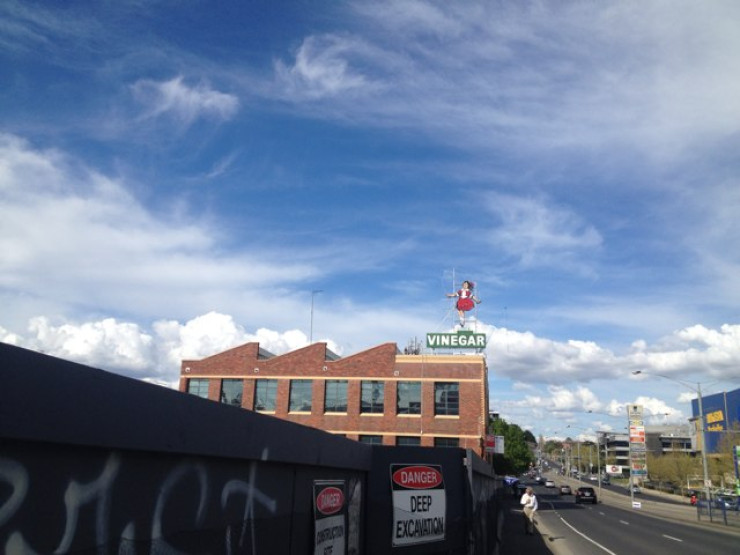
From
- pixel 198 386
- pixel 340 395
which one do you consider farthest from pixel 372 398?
pixel 198 386

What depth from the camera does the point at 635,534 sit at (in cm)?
2602

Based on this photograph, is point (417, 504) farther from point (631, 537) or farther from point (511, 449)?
point (511, 449)

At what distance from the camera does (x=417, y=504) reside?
815 centimetres

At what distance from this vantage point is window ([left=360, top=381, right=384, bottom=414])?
47469mm

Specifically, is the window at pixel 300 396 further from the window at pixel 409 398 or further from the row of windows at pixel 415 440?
the window at pixel 409 398

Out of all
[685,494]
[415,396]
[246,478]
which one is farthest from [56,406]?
[685,494]

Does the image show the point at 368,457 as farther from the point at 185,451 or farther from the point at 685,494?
the point at 685,494

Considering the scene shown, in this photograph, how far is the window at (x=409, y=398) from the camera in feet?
153

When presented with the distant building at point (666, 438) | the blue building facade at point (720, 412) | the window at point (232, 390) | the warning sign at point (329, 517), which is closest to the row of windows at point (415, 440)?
the window at point (232, 390)

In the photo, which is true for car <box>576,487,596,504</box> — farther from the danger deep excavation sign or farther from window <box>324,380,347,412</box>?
the danger deep excavation sign

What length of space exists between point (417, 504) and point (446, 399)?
3893 cm

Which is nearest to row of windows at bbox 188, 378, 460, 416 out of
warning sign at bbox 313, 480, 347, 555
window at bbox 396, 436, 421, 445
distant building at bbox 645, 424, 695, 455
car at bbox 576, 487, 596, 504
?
window at bbox 396, 436, 421, 445

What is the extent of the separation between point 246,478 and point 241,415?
1.81 ft

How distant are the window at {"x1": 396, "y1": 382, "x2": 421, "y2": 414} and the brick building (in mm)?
77
